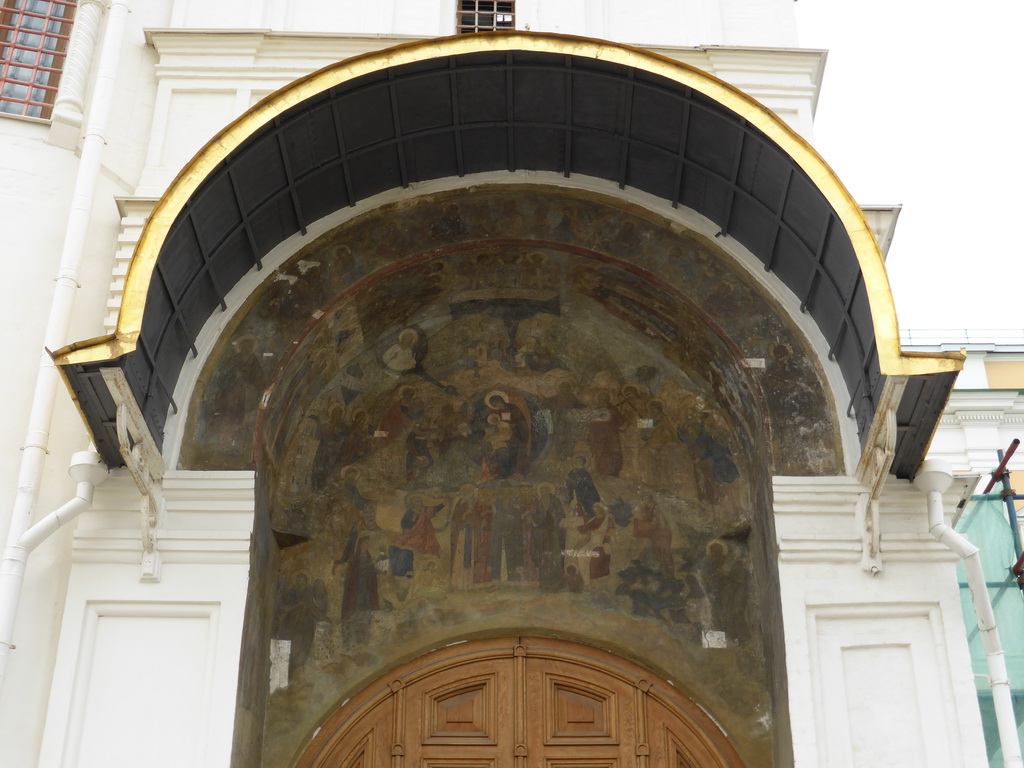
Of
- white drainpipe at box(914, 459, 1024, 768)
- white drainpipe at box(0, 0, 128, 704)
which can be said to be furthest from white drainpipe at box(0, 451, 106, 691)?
white drainpipe at box(914, 459, 1024, 768)

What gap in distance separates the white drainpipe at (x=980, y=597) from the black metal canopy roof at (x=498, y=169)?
17 cm

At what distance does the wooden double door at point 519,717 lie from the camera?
9953 mm

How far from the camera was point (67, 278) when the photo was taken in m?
9.53

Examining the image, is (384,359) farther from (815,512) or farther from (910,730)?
(910,730)

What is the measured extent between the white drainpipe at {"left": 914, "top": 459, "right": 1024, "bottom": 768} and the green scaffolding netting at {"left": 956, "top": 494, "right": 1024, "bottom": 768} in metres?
2.21

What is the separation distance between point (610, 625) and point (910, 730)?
2.65 m

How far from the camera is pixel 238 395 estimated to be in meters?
9.46

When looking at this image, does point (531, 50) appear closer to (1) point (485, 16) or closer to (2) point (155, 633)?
(1) point (485, 16)

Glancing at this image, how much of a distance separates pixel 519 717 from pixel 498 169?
4230 millimetres

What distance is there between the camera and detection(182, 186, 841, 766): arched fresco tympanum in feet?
32.0

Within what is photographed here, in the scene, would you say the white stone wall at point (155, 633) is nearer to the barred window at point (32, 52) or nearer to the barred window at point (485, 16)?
the barred window at point (32, 52)

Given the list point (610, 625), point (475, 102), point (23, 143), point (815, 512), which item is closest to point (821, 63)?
point (475, 102)

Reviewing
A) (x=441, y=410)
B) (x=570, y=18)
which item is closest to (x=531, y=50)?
(x=570, y=18)

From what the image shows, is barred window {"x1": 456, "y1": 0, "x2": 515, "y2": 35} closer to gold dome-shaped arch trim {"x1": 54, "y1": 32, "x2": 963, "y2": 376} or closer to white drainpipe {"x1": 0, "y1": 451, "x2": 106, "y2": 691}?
gold dome-shaped arch trim {"x1": 54, "y1": 32, "x2": 963, "y2": 376}
